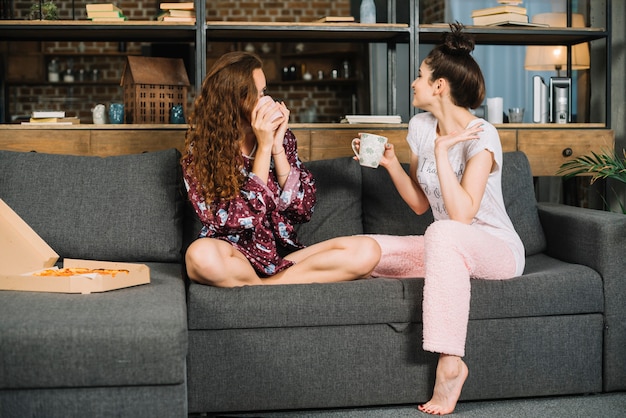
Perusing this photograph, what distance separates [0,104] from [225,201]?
4.88 meters

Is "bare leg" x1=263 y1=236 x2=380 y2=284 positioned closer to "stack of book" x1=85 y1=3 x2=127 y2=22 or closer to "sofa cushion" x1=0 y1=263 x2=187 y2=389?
"sofa cushion" x1=0 y1=263 x2=187 y2=389

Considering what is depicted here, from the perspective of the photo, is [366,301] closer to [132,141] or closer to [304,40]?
[132,141]

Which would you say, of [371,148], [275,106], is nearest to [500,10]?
[371,148]

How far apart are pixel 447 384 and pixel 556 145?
1789 millimetres

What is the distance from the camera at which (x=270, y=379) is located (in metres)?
2.44

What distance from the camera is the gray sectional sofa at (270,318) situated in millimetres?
1995

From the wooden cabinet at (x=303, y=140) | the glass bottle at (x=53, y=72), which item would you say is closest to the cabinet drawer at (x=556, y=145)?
the wooden cabinet at (x=303, y=140)

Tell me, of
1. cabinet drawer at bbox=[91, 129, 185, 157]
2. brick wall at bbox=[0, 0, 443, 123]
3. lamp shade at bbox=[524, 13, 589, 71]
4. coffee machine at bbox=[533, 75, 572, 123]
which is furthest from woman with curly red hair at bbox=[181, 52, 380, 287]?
brick wall at bbox=[0, 0, 443, 123]

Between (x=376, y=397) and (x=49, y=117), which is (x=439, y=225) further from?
(x=49, y=117)

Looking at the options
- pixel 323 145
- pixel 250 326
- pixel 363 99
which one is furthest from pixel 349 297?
pixel 363 99

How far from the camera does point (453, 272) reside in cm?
240

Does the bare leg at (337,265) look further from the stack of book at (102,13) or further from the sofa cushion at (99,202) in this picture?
the stack of book at (102,13)

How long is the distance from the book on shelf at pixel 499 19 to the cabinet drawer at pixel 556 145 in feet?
1.76

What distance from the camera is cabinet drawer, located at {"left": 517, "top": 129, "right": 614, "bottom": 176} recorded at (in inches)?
151
